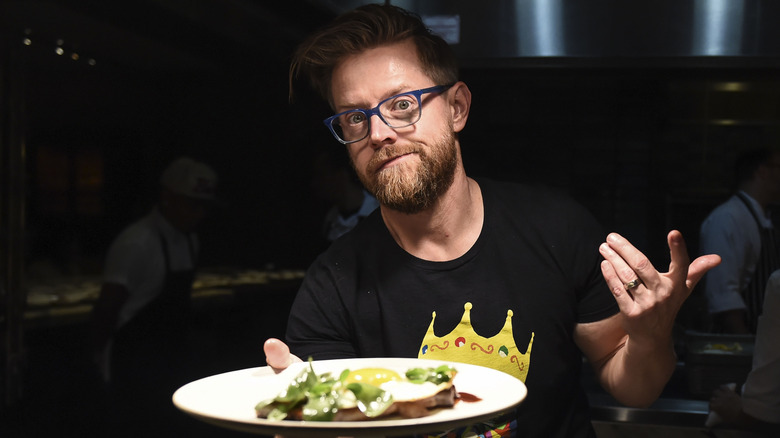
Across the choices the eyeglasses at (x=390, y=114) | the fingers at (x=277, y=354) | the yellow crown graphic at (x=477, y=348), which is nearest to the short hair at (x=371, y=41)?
the eyeglasses at (x=390, y=114)

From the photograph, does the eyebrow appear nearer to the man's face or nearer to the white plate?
the man's face

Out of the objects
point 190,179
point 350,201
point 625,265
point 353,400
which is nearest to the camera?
A: point 353,400

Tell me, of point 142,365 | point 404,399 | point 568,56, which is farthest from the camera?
point 142,365

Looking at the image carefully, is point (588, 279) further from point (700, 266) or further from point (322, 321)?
point (322, 321)

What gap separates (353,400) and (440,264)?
53cm

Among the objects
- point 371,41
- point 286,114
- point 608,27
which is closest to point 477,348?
point 371,41

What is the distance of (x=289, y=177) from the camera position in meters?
2.85

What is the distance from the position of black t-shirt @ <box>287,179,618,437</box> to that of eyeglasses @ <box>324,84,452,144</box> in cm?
26

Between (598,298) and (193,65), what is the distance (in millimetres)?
1949

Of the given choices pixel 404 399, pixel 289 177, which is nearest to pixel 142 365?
pixel 289 177

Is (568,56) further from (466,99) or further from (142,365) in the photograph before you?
(142,365)

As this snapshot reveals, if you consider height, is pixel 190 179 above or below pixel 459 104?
below

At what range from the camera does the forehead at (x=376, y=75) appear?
148 cm

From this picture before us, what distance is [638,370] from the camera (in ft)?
4.70
